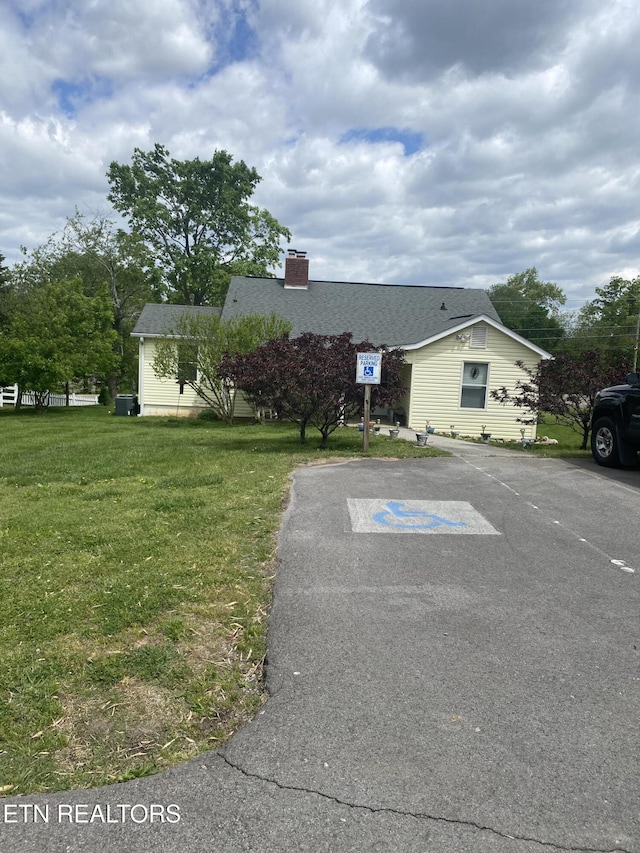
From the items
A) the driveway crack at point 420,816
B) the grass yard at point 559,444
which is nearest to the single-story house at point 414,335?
the grass yard at point 559,444

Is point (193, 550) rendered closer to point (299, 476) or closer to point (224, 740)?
point (224, 740)

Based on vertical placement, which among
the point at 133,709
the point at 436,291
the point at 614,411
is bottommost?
the point at 133,709

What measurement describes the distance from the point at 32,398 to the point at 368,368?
23.4m

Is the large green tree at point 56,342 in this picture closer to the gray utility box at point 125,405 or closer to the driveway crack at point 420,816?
the gray utility box at point 125,405

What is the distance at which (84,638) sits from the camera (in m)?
3.27

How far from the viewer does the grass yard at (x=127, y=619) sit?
2.41 m

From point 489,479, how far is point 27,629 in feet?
21.9

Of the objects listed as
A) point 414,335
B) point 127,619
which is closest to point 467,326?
point 414,335

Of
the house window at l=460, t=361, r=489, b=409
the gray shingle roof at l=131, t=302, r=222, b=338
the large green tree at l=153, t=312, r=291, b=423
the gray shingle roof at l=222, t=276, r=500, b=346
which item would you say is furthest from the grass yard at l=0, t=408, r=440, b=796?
the gray shingle roof at l=222, t=276, r=500, b=346

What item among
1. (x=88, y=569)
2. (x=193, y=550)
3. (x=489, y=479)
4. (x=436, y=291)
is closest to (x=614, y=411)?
(x=489, y=479)

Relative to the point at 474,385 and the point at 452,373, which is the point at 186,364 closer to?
the point at 452,373

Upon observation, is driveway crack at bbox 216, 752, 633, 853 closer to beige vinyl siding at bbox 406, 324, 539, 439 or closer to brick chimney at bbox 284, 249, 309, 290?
beige vinyl siding at bbox 406, 324, 539, 439

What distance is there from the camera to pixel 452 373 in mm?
19594

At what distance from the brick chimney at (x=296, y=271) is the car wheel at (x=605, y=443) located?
16284 millimetres
